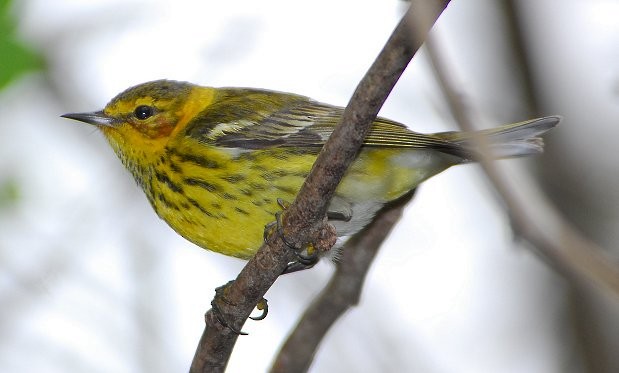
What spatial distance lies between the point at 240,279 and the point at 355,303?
1.10 meters

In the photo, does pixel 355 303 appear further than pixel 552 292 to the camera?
No

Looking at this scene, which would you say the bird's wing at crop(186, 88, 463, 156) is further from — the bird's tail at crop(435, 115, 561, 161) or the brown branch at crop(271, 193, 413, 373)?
the brown branch at crop(271, 193, 413, 373)

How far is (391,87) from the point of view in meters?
2.54

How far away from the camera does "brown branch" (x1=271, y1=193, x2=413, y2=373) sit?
4293mm

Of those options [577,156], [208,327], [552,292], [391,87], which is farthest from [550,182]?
[391,87]

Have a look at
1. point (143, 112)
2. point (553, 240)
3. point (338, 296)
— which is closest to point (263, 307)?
point (338, 296)

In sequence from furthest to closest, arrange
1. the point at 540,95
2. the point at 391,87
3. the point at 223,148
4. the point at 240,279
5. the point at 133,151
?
1. the point at 540,95
2. the point at 133,151
3. the point at 223,148
4. the point at 240,279
5. the point at 391,87

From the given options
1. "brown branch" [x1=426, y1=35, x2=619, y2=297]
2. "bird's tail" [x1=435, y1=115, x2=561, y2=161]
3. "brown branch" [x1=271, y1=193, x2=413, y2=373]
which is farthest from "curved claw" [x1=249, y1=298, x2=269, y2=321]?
"brown branch" [x1=426, y1=35, x2=619, y2=297]

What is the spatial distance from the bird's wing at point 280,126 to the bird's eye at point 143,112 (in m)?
0.37

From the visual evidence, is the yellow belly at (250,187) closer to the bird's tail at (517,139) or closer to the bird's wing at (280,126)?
the bird's wing at (280,126)

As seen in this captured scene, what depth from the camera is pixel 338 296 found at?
177 inches

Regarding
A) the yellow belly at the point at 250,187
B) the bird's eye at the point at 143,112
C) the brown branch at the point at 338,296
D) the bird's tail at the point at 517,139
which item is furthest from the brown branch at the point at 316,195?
the bird's eye at the point at 143,112

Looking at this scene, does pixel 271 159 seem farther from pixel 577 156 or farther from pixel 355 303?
pixel 577 156

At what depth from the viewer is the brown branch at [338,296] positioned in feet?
14.1
